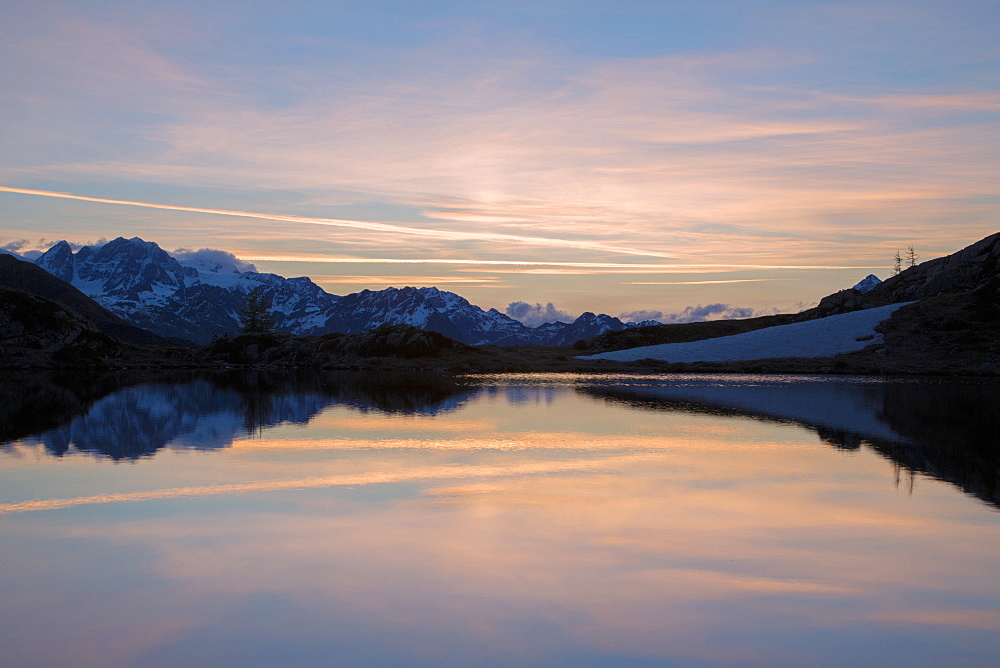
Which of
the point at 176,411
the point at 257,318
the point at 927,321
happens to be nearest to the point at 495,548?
the point at 176,411

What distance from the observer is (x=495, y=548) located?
15.8 meters

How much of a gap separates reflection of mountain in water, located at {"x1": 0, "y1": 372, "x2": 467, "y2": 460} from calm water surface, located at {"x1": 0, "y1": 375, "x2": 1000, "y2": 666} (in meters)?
0.62

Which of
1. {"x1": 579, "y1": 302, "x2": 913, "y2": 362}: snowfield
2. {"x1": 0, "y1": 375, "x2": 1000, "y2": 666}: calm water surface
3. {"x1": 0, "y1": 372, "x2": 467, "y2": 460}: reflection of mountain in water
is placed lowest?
{"x1": 0, "y1": 372, "x2": 467, "y2": 460}: reflection of mountain in water

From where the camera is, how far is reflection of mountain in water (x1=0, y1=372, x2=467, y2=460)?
32344 millimetres

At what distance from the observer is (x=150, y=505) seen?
777 inches

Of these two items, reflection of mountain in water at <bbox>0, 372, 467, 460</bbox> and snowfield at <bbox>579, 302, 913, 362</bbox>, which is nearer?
reflection of mountain in water at <bbox>0, 372, 467, 460</bbox>

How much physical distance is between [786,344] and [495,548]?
125225mm

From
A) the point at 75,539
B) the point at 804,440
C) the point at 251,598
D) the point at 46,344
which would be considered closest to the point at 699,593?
the point at 251,598

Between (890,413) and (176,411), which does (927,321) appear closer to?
(890,413)

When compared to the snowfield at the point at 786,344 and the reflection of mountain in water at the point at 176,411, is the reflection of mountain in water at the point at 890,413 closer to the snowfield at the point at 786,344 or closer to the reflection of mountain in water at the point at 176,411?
the reflection of mountain in water at the point at 176,411

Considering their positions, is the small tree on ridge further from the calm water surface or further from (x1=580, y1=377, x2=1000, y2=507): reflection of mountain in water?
the calm water surface

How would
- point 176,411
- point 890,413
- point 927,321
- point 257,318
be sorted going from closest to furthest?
point 176,411 < point 890,413 < point 927,321 < point 257,318

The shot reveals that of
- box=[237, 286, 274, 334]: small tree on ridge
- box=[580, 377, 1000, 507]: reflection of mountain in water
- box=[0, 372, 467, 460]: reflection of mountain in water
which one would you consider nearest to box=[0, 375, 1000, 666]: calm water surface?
box=[580, 377, 1000, 507]: reflection of mountain in water

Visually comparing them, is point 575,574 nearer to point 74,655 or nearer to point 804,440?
point 74,655
